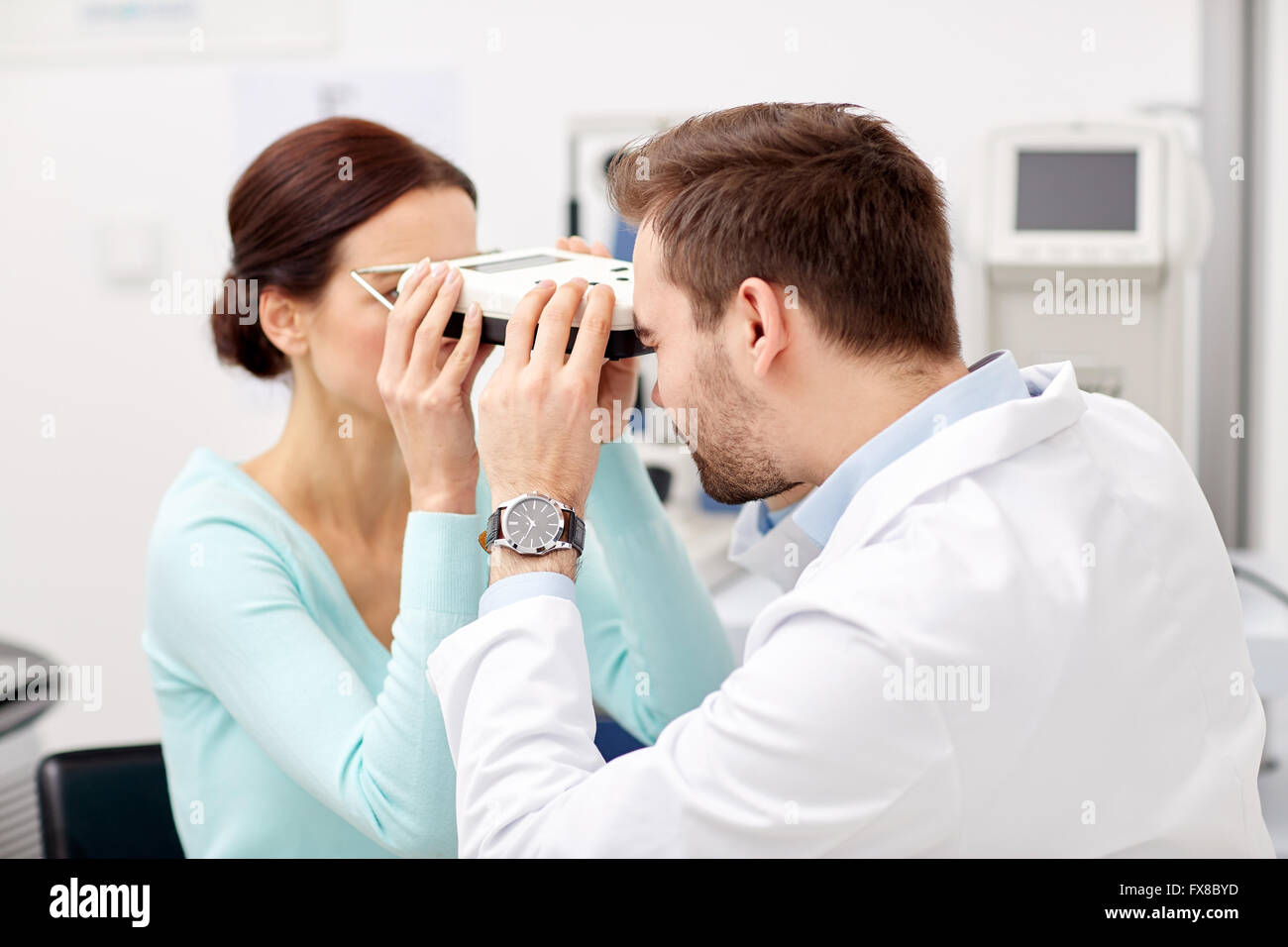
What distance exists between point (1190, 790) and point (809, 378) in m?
0.39

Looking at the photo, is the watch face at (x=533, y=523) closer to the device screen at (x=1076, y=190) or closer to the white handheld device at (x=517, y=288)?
the white handheld device at (x=517, y=288)

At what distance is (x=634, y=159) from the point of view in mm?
1017

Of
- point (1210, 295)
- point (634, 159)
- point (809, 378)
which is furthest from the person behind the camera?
point (1210, 295)

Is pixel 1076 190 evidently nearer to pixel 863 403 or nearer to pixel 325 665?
pixel 863 403

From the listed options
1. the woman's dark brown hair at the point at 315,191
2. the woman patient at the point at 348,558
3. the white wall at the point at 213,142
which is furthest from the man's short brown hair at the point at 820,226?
the white wall at the point at 213,142

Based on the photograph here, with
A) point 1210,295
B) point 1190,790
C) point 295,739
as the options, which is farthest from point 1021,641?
point 1210,295

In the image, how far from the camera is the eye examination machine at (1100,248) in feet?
6.02

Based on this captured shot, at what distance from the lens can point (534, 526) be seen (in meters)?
0.86

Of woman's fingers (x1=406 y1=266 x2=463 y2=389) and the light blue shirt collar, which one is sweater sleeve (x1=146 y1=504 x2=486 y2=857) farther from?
the light blue shirt collar

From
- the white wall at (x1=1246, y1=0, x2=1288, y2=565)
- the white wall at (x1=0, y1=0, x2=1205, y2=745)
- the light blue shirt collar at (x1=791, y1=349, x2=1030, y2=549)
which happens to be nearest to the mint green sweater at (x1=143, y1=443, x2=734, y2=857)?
the light blue shirt collar at (x1=791, y1=349, x2=1030, y2=549)

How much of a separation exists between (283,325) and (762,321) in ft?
1.97

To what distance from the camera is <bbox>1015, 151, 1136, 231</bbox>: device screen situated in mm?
1863
